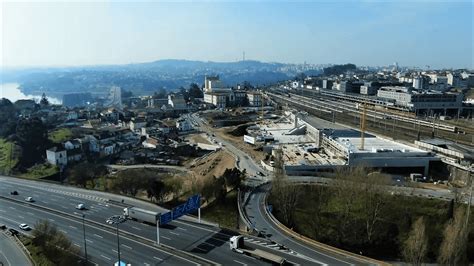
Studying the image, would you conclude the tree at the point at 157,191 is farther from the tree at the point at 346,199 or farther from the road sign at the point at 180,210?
the tree at the point at 346,199

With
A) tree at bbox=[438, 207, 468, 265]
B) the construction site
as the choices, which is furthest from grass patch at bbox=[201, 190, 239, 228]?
tree at bbox=[438, 207, 468, 265]

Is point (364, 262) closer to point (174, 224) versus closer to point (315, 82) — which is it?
point (174, 224)

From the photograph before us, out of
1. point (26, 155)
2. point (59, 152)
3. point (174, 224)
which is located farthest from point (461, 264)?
point (26, 155)

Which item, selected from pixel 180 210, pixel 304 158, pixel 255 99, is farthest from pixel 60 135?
pixel 255 99

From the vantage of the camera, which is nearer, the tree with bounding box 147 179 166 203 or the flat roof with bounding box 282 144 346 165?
the tree with bounding box 147 179 166 203

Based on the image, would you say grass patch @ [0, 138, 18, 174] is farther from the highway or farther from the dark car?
the dark car

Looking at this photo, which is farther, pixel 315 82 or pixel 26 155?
pixel 315 82

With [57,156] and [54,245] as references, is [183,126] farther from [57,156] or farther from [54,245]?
[54,245]
